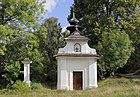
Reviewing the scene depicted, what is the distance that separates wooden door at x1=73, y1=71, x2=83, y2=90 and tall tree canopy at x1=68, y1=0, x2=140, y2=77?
753 cm

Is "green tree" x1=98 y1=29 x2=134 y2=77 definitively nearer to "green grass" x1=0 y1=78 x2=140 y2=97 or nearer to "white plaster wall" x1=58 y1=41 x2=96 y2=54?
"white plaster wall" x1=58 y1=41 x2=96 y2=54

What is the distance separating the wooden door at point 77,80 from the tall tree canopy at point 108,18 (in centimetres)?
753

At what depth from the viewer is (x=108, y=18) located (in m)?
40.7

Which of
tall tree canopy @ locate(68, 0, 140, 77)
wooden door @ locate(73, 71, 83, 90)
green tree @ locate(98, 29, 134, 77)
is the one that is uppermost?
tall tree canopy @ locate(68, 0, 140, 77)

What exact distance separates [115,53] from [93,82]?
6235mm

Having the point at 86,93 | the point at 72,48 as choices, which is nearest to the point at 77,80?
the point at 72,48

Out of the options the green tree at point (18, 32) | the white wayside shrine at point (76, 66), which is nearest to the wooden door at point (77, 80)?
the white wayside shrine at point (76, 66)

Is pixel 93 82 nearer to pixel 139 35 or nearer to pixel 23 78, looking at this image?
pixel 23 78

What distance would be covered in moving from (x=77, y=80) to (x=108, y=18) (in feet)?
33.5

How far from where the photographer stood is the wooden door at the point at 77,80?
3381cm

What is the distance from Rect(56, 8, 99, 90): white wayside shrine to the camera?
33469 millimetres

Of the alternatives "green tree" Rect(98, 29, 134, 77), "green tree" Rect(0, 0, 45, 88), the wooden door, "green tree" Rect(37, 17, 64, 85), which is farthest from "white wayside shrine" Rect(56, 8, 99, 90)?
"green tree" Rect(37, 17, 64, 85)

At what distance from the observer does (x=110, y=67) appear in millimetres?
39188

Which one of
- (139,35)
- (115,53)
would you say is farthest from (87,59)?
(139,35)
